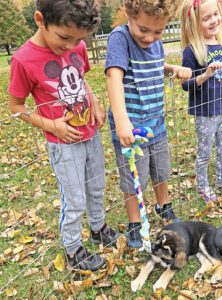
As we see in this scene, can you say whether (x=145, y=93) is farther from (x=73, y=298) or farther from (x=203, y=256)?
(x=73, y=298)

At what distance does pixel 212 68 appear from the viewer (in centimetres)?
263

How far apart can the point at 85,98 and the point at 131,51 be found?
1.30ft

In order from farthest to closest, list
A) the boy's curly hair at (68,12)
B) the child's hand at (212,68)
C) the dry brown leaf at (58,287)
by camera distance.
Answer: the child's hand at (212,68) < the dry brown leaf at (58,287) < the boy's curly hair at (68,12)

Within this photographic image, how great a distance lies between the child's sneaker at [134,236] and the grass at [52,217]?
2.6 inches

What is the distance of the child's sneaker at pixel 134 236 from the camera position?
2.70m

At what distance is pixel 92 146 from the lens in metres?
2.36

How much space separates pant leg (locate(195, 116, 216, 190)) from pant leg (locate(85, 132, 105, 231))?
3.03 ft

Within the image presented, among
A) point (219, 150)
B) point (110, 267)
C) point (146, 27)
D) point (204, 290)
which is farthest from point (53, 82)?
point (219, 150)

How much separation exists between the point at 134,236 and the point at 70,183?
0.76 meters

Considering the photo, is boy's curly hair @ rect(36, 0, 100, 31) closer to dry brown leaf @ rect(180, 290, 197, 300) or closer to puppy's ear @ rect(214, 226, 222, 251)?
puppy's ear @ rect(214, 226, 222, 251)

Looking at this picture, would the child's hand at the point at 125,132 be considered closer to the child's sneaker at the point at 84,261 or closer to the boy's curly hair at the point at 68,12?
the boy's curly hair at the point at 68,12

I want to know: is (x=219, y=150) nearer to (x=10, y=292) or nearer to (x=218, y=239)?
(x=218, y=239)

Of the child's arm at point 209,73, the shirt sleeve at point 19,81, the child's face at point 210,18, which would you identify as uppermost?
the child's face at point 210,18

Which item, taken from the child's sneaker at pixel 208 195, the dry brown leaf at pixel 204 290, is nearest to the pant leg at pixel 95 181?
the dry brown leaf at pixel 204 290
